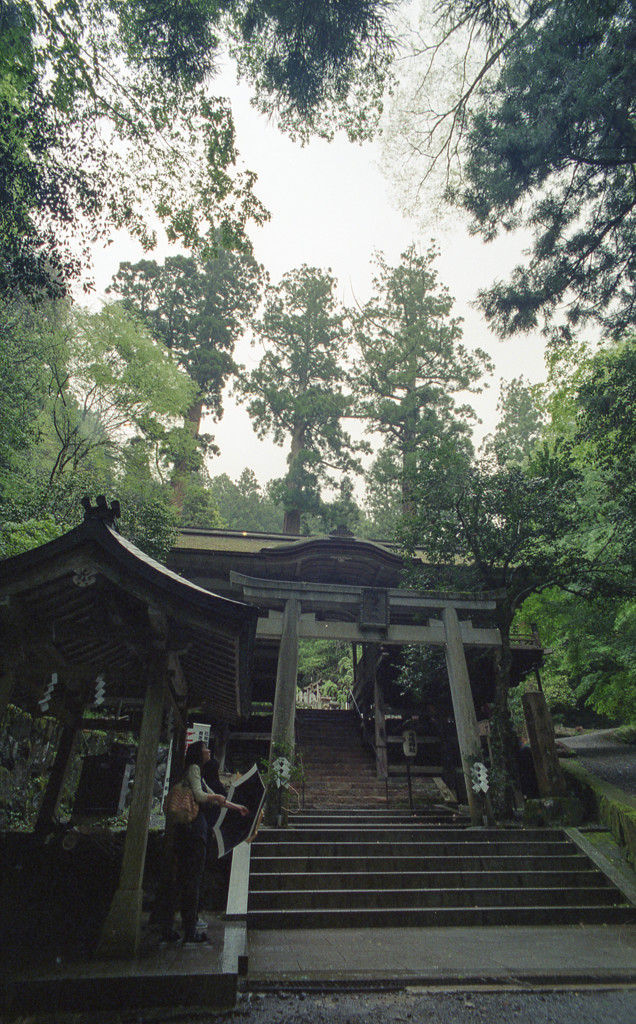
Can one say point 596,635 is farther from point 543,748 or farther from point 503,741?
point 503,741

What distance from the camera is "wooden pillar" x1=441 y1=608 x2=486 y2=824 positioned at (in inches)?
344

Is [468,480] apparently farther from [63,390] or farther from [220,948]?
[63,390]

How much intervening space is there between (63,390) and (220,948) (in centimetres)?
1521

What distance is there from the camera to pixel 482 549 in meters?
11.7

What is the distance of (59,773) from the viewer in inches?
256

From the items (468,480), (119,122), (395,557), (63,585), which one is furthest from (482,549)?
(119,122)

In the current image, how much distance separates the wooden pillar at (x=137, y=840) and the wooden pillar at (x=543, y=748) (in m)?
7.90

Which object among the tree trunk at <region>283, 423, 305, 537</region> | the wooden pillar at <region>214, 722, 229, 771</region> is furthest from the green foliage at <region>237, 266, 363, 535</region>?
the wooden pillar at <region>214, 722, 229, 771</region>

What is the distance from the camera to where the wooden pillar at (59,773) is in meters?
6.31

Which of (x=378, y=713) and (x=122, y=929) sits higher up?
(x=378, y=713)

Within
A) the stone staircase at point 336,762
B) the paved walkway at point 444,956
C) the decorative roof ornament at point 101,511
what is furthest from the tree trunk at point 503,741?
the decorative roof ornament at point 101,511

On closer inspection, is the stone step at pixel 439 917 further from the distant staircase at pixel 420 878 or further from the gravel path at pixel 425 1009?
the gravel path at pixel 425 1009

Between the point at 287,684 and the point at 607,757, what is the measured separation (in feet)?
37.7

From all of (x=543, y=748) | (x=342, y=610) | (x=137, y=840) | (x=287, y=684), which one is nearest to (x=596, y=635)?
(x=543, y=748)
